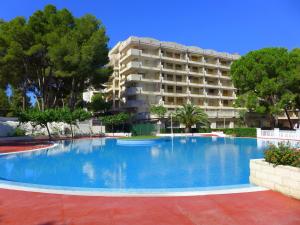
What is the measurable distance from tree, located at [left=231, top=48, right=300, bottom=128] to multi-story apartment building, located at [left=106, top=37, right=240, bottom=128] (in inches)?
568

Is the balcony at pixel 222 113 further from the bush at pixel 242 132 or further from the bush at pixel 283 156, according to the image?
the bush at pixel 283 156

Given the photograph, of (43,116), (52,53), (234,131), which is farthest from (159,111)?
(43,116)

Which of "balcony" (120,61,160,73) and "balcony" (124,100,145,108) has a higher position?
"balcony" (120,61,160,73)

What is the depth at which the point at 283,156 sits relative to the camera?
7723 millimetres

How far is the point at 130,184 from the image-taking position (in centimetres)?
1086

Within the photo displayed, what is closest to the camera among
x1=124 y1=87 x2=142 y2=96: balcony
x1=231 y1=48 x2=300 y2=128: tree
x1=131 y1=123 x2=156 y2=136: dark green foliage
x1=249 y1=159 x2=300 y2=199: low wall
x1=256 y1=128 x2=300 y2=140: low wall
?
x1=249 y1=159 x2=300 y2=199: low wall

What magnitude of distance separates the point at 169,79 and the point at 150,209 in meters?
50.1

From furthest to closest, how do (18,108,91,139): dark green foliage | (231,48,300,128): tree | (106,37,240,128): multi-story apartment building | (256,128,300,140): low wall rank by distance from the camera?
(106,37,240,128): multi-story apartment building → (231,48,300,128): tree → (18,108,91,139): dark green foliage → (256,128,300,140): low wall

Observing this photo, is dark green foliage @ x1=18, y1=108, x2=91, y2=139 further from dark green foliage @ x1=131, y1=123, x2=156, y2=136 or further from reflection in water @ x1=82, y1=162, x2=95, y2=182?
reflection in water @ x1=82, y1=162, x2=95, y2=182

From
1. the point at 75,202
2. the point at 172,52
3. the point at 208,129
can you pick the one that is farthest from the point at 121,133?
the point at 75,202

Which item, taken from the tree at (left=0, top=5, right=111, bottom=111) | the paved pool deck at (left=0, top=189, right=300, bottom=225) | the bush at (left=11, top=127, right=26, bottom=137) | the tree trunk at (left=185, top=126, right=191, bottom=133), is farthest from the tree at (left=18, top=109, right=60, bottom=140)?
the paved pool deck at (left=0, top=189, right=300, bottom=225)

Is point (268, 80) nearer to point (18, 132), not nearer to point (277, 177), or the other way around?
point (277, 177)

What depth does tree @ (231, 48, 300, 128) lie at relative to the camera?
3753 centimetres

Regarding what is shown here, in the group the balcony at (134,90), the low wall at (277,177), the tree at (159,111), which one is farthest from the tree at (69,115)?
the low wall at (277,177)
